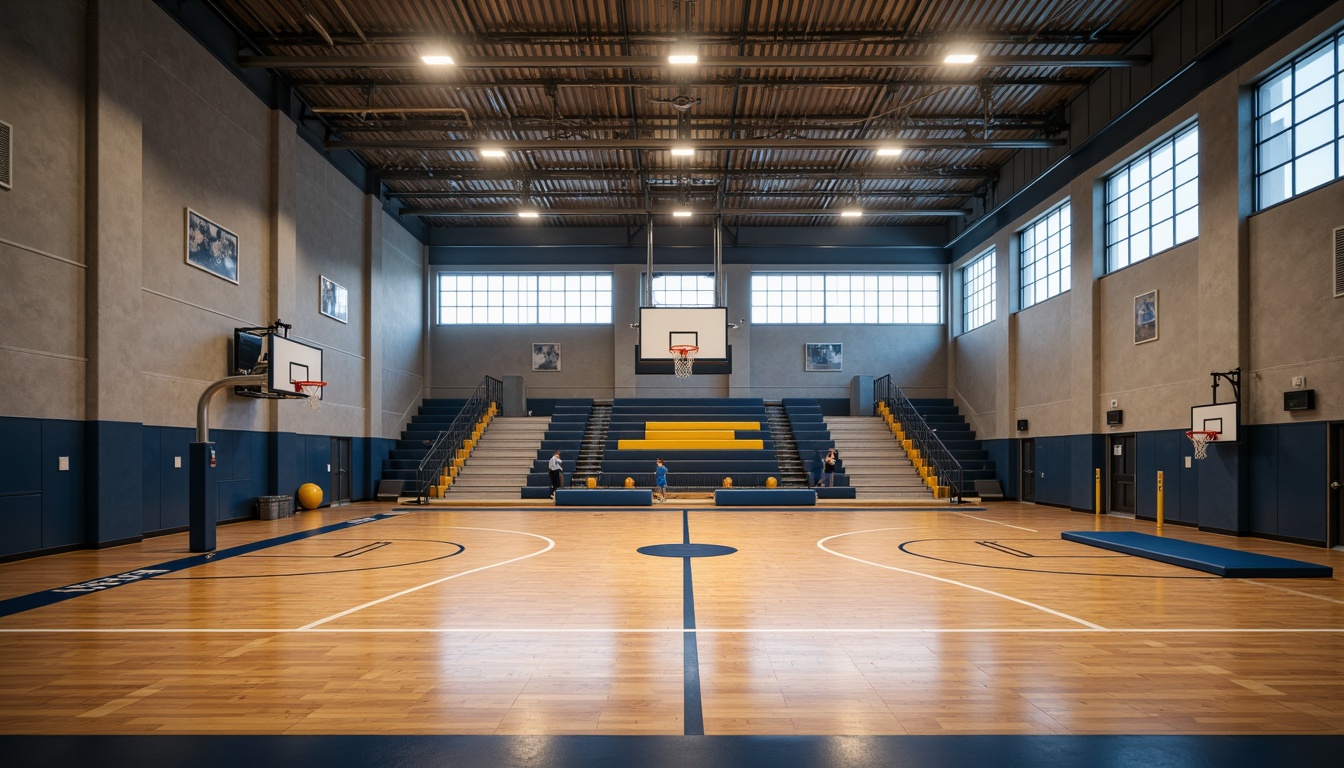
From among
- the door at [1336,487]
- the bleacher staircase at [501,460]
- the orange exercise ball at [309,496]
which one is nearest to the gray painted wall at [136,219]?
the orange exercise ball at [309,496]

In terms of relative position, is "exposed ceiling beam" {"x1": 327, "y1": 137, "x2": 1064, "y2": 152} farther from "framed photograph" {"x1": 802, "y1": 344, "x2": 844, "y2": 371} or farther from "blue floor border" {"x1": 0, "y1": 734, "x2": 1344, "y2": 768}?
"blue floor border" {"x1": 0, "y1": 734, "x2": 1344, "y2": 768}

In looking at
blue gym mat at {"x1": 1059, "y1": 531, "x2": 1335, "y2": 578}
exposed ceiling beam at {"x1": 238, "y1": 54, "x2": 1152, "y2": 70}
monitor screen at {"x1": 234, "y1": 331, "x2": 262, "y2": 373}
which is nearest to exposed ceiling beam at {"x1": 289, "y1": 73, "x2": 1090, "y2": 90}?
exposed ceiling beam at {"x1": 238, "y1": 54, "x2": 1152, "y2": 70}

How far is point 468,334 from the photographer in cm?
2667

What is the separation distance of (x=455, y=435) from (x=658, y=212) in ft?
30.3

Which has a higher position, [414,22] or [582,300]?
[414,22]

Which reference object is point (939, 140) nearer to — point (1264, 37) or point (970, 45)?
point (970, 45)

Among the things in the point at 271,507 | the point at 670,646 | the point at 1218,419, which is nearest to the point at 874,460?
the point at 1218,419

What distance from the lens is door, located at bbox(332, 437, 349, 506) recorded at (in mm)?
19016

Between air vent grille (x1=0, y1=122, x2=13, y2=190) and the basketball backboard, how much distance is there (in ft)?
59.0

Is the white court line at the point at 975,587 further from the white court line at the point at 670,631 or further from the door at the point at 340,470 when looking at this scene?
the door at the point at 340,470

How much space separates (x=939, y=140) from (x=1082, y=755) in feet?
51.7

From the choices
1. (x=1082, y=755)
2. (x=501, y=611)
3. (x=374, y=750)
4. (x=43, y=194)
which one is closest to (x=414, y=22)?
(x=43, y=194)

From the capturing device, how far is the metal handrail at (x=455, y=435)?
20.5 m

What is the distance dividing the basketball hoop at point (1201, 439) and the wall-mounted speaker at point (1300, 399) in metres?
1.28
